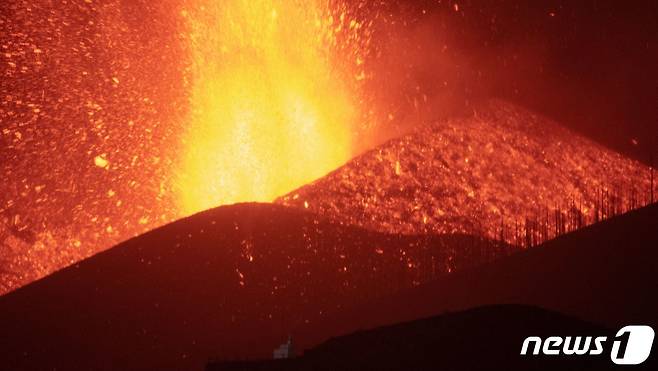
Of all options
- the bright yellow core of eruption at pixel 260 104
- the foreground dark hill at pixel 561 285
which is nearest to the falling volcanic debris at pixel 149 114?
the bright yellow core of eruption at pixel 260 104

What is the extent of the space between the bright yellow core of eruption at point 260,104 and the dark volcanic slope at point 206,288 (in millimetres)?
5650

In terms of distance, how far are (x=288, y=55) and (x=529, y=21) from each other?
7392mm

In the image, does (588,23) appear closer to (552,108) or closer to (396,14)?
(552,108)

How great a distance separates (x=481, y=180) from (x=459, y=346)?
10.8m

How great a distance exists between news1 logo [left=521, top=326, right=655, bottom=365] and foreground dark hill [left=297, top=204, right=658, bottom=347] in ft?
7.43

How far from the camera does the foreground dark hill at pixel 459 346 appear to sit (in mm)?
7918

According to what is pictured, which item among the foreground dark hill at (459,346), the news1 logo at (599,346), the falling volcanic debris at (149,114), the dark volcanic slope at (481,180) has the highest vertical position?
the news1 logo at (599,346)

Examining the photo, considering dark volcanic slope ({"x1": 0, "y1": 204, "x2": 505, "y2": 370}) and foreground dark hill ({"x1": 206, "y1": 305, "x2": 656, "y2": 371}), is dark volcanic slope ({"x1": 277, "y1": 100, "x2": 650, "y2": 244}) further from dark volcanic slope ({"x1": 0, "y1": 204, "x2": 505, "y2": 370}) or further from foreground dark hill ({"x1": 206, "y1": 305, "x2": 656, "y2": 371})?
foreground dark hill ({"x1": 206, "y1": 305, "x2": 656, "y2": 371})

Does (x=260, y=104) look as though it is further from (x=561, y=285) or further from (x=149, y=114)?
(x=561, y=285)

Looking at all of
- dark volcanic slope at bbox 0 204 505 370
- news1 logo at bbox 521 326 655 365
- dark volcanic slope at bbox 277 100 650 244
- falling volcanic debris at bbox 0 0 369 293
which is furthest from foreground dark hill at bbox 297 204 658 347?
falling volcanic debris at bbox 0 0 369 293

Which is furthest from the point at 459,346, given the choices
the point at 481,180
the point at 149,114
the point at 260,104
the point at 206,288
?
the point at 260,104

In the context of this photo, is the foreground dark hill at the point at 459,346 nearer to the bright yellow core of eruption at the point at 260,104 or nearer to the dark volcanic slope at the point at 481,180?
the dark volcanic slope at the point at 481,180

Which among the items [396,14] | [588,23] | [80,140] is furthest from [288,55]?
[588,23]

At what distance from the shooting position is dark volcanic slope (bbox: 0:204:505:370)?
38.3 ft
